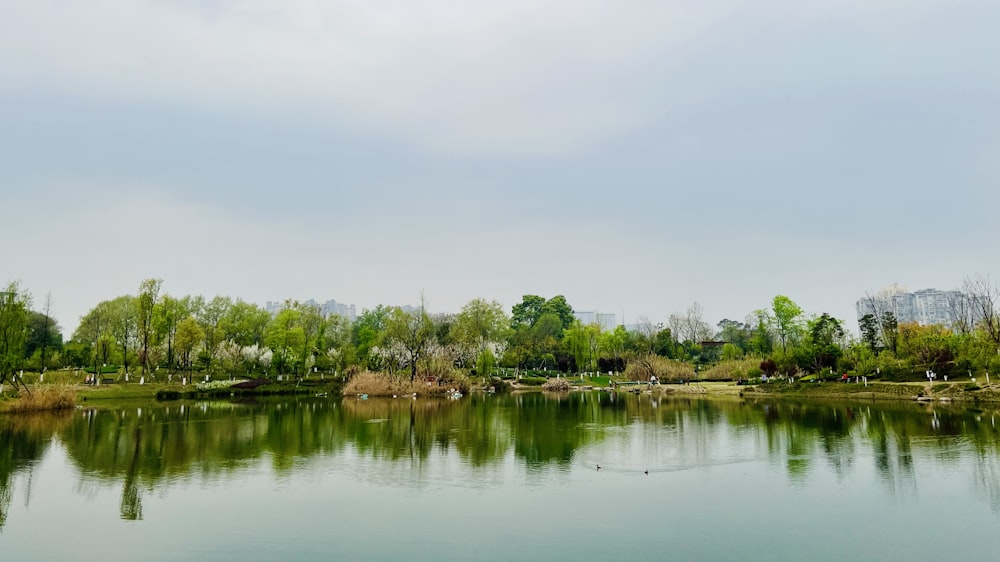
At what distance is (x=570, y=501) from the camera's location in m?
13.4

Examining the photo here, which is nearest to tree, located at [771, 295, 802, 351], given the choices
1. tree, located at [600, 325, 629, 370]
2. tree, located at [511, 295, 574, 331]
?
tree, located at [600, 325, 629, 370]

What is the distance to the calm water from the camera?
10.4 metres

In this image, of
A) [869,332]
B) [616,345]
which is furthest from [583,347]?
[869,332]

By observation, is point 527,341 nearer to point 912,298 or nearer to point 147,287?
point 147,287

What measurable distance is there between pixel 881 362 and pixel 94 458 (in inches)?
1850

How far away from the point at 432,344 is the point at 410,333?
339cm

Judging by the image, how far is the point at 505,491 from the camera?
14.3 metres

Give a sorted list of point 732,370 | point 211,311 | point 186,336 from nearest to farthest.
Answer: point 186,336
point 732,370
point 211,311

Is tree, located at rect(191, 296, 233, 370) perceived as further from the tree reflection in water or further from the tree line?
the tree reflection in water

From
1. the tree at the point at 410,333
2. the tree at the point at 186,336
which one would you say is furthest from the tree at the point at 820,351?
the tree at the point at 186,336

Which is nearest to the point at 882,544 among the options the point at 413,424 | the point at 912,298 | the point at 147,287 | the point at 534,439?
the point at 534,439

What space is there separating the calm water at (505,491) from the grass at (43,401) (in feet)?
18.6

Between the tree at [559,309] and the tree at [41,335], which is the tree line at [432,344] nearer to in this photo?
the tree at [41,335]

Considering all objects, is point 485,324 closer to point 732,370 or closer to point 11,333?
point 732,370
